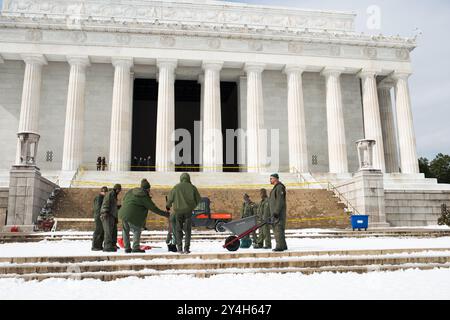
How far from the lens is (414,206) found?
90.0 feet

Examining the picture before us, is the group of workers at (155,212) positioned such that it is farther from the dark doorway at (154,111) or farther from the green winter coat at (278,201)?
the dark doorway at (154,111)

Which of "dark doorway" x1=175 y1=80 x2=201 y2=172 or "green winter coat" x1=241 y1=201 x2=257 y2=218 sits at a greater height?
"dark doorway" x1=175 y1=80 x2=201 y2=172

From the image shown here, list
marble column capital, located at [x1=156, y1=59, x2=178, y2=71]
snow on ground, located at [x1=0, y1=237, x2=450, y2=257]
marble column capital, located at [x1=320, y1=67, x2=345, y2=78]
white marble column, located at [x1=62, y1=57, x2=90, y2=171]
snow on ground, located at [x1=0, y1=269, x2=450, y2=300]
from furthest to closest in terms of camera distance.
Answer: marble column capital, located at [x1=320, y1=67, x2=345, y2=78]
marble column capital, located at [x1=156, y1=59, x2=178, y2=71]
white marble column, located at [x1=62, y1=57, x2=90, y2=171]
snow on ground, located at [x1=0, y1=237, x2=450, y2=257]
snow on ground, located at [x1=0, y1=269, x2=450, y2=300]

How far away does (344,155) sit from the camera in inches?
1658

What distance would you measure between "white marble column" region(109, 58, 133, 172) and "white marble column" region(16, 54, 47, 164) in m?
7.48

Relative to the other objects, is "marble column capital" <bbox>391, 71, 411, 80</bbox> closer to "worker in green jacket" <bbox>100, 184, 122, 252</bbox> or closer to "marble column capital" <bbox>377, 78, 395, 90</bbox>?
"marble column capital" <bbox>377, 78, 395, 90</bbox>

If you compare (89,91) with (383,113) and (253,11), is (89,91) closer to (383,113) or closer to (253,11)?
(253,11)

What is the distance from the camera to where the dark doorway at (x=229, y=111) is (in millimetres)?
47381

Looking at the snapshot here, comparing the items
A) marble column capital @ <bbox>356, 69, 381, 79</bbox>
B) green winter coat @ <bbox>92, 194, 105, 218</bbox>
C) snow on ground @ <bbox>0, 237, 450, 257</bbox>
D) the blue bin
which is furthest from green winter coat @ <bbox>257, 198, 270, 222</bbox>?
marble column capital @ <bbox>356, 69, 381, 79</bbox>

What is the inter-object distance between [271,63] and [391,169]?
18.7 m

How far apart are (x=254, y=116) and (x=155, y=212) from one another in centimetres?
3166

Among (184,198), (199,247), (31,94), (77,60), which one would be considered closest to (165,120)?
(77,60)

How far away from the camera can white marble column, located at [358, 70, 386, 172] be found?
42.9m

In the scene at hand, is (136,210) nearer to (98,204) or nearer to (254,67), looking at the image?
(98,204)
